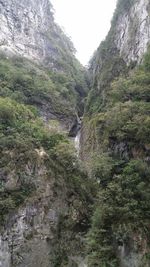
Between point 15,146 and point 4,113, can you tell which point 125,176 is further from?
point 4,113

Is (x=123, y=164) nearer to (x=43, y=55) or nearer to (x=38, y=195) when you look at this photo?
(x=38, y=195)

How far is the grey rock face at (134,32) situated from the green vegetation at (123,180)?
10028 mm

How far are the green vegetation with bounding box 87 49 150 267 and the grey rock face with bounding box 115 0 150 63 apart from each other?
10.0 meters

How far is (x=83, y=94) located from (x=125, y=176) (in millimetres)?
31119

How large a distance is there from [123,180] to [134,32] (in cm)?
2329

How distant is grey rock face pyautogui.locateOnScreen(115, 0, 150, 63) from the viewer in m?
34.1

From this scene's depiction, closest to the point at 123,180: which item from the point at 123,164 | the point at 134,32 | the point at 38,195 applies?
the point at 123,164

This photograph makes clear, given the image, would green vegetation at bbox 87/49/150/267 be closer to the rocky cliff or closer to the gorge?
the gorge

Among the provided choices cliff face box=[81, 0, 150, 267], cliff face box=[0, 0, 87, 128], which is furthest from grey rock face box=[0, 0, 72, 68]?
cliff face box=[81, 0, 150, 267]

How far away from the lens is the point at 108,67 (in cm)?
3853

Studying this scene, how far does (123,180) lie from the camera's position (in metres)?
18.1

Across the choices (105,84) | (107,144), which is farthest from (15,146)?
(105,84)

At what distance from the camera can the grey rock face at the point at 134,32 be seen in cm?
3406

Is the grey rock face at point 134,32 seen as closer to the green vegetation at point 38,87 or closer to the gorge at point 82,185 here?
the gorge at point 82,185
